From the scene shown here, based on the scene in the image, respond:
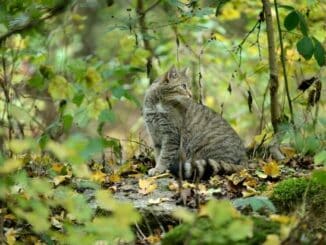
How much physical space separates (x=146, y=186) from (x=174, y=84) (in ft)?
6.19

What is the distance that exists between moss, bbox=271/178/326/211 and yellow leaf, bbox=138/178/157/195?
38.3 inches

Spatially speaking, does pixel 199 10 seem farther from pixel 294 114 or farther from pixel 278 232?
pixel 278 232

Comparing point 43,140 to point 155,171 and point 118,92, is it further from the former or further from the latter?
point 155,171

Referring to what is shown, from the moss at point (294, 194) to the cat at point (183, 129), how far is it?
1.11 m

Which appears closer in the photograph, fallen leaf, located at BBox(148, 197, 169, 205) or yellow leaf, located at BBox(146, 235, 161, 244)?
yellow leaf, located at BBox(146, 235, 161, 244)

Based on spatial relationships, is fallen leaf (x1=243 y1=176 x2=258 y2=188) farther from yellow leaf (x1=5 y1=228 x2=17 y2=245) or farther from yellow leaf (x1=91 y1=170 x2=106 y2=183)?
yellow leaf (x1=5 y1=228 x2=17 y2=245)

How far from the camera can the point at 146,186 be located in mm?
5172

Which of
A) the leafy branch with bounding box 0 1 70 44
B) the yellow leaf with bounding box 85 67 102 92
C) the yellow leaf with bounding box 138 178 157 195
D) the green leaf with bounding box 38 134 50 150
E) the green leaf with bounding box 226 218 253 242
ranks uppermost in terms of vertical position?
the leafy branch with bounding box 0 1 70 44

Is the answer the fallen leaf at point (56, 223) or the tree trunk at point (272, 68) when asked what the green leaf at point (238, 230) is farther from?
the tree trunk at point (272, 68)

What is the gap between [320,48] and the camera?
5.25 meters

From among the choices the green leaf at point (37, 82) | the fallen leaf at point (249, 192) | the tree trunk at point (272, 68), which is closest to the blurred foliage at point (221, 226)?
the fallen leaf at point (249, 192)

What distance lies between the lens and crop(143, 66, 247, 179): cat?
20.1ft

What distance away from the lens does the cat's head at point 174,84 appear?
6820 millimetres

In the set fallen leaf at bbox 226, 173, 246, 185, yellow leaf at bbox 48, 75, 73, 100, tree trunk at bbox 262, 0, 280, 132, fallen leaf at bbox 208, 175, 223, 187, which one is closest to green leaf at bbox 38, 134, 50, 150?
yellow leaf at bbox 48, 75, 73, 100
